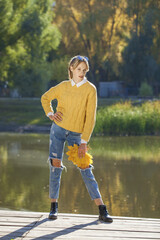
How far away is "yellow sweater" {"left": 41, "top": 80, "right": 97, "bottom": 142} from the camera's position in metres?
5.39

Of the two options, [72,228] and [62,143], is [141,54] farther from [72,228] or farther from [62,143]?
[72,228]

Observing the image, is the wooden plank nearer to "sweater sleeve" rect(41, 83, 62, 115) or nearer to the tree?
"sweater sleeve" rect(41, 83, 62, 115)

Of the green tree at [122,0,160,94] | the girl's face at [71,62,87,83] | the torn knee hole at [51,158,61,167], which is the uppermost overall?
the green tree at [122,0,160,94]

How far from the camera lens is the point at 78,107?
543cm

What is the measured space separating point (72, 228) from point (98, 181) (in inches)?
217

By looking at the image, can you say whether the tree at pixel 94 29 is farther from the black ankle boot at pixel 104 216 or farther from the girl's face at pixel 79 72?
the black ankle boot at pixel 104 216

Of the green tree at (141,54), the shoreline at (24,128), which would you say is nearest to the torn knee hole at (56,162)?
the shoreline at (24,128)

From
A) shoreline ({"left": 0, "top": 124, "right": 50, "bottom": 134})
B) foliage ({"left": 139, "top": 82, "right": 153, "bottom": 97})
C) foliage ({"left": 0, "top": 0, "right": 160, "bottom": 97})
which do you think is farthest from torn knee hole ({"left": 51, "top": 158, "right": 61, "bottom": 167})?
foliage ({"left": 139, "top": 82, "right": 153, "bottom": 97})

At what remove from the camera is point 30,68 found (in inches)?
1567

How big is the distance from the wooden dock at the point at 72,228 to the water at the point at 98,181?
230 centimetres

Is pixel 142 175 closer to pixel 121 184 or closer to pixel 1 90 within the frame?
pixel 121 184

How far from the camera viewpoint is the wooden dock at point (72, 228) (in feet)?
15.6

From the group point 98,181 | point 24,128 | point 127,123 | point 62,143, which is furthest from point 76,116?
point 24,128

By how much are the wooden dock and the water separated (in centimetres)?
230
